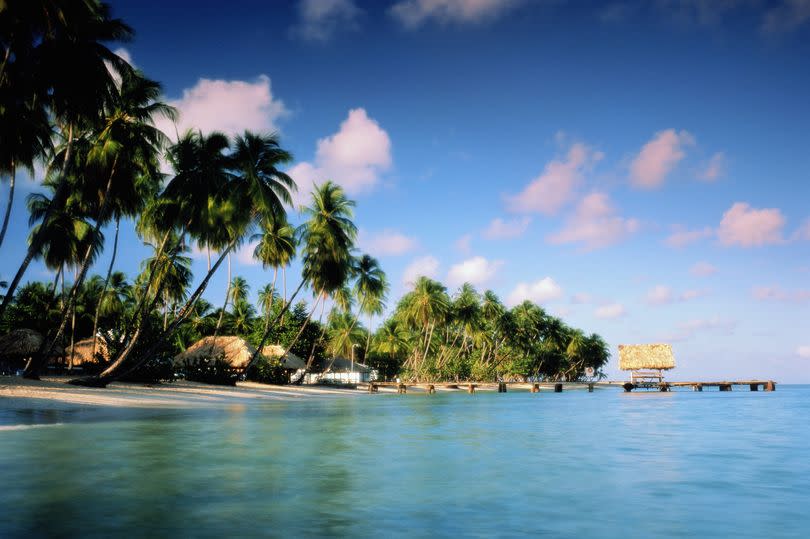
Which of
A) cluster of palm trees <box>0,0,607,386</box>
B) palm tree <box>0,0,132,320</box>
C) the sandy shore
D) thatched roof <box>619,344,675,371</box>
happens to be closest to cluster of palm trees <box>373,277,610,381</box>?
cluster of palm trees <box>0,0,607,386</box>

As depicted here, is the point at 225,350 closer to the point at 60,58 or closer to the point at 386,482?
the point at 60,58

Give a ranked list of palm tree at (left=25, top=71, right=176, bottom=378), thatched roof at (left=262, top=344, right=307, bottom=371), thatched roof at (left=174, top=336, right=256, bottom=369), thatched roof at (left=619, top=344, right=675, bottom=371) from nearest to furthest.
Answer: palm tree at (left=25, top=71, right=176, bottom=378) → thatched roof at (left=174, top=336, right=256, bottom=369) → thatched roof at (left=262, top=344, right=307, bottom=371) → thatched roof at (left=619, top=344, right=675, bottom=371)

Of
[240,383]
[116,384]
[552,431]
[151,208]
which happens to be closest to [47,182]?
[151,208]

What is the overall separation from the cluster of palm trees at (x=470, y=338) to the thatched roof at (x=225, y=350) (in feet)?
70.4

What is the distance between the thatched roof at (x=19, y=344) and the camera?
37188 millimetres

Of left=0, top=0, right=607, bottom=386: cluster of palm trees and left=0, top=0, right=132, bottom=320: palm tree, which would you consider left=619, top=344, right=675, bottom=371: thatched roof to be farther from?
left=0, top=0, right=132, bottom=320: palm tree

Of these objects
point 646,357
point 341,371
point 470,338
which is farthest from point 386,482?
point 470,338

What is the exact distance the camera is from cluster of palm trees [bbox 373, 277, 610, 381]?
60562 millimetres

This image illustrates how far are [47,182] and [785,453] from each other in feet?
106

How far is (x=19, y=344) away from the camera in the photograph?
37.4m

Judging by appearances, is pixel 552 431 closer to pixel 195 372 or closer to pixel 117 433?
pixel 117 433

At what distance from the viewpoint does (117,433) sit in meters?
12.9

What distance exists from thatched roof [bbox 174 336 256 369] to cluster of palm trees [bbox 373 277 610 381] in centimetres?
2146

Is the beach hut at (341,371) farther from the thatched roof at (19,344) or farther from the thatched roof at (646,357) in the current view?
the thatched roof at (646,357)
